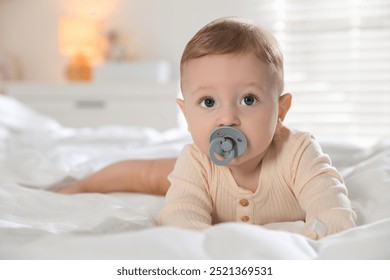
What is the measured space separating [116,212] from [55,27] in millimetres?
2818

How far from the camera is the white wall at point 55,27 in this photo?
3.03 meters

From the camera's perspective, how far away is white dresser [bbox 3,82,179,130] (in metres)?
2.66

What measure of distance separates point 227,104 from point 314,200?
0.59 ft

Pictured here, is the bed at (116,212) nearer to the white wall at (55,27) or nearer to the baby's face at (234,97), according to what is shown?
the baby's face at (234,97)

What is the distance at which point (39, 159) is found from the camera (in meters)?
1.29

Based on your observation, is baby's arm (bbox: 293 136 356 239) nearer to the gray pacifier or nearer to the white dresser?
the gray pacifier

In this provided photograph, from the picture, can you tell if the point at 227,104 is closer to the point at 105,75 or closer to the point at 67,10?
the point at 105,75

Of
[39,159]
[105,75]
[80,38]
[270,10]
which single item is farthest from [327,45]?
[39,159]

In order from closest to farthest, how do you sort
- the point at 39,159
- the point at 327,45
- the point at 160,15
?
the point at 39,159, the point at 327,45, the point at 160,15

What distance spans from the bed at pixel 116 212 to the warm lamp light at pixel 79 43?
1309 mm

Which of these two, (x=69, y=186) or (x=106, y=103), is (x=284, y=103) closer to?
(x=69, y=186)

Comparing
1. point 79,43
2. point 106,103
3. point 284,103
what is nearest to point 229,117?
point 284,103

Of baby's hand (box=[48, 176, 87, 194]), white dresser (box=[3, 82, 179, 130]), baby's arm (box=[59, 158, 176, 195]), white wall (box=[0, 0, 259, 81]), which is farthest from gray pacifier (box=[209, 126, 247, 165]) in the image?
white wall (box=[0, 0, 259, 81])

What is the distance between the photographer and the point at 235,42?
719 millimetres
